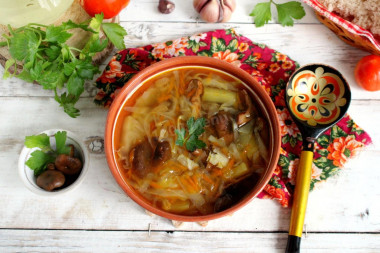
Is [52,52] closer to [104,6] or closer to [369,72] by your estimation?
[104,6]

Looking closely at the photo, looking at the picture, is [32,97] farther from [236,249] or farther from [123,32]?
[236,249]

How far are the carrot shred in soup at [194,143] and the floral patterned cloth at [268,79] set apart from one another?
28cm

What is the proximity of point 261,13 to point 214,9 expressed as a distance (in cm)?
29

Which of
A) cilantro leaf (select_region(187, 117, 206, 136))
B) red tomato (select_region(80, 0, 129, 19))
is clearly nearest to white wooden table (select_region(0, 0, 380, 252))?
red tomato (select_region(80, 0, 129, 19))

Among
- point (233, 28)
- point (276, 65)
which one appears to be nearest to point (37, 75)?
point (233, 28)

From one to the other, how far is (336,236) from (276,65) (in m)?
0.99

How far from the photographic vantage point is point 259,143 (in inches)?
70.7

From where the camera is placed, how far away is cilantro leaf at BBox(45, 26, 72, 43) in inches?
68.8

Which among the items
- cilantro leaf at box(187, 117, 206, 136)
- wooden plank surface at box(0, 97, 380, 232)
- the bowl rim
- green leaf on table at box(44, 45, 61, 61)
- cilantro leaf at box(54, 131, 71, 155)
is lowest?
wooden plank surface at box(0, 97, 380, 232)

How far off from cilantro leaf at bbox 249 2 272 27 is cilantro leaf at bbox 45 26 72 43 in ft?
3.48

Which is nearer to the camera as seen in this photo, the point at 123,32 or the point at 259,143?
the point at 259,143

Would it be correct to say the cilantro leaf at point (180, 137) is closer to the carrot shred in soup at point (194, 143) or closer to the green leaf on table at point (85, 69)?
the carrot shred in soup at point (194, 143)

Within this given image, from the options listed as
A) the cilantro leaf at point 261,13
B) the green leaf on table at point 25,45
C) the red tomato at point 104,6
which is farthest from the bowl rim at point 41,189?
the cilantro leaf at point 261,13

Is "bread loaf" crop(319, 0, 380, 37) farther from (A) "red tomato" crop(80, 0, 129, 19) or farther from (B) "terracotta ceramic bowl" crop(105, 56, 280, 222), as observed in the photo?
(A) "red tomato" crop(80, 0, 129, 19)
